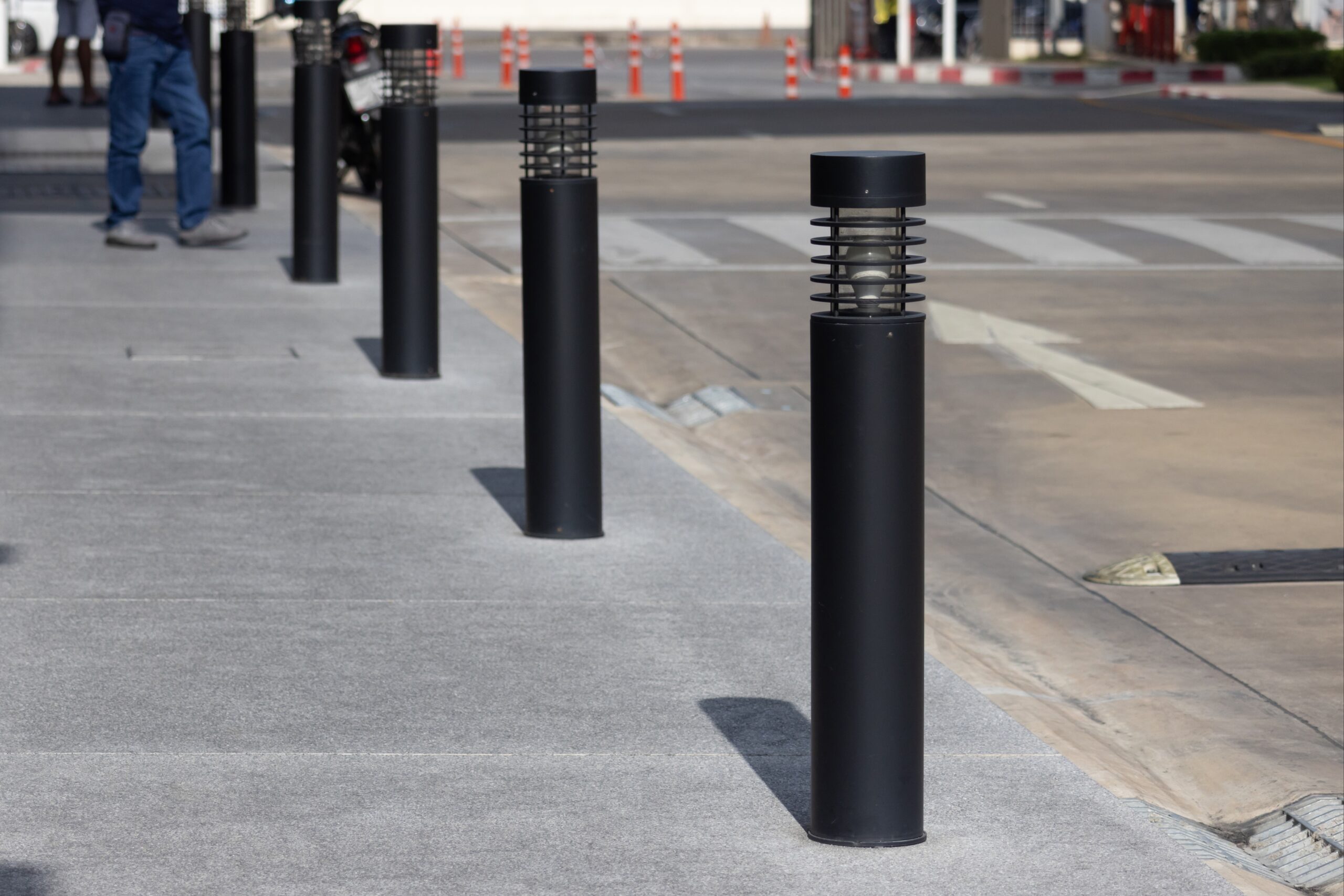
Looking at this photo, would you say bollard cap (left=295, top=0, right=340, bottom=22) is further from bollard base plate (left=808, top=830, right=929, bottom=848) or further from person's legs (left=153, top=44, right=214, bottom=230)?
bollard base plate (left=808, top=830, right=929, bottom=848)

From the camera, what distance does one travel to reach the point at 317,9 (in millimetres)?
10055

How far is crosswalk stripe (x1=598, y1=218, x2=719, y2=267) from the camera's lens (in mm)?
12070

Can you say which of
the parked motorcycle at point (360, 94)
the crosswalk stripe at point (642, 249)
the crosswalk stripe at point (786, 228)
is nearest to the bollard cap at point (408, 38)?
the crosswalk stripe at point (642, 249)

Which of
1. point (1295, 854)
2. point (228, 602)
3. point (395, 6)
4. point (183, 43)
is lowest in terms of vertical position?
point (1295, 854)

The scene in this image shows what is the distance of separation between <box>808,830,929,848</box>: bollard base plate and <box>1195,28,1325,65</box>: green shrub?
31119 millimetres

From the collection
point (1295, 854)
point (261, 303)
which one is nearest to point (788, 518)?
point (1295, 854)

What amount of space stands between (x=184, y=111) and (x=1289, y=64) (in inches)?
944

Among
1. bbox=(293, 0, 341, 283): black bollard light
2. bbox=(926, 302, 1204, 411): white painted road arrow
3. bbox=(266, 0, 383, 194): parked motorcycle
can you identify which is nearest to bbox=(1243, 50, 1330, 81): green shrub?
bbox=(266, 0, 383, 194): parked motorcycle

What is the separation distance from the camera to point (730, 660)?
4.55 m

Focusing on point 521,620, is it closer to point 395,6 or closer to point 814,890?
point 814,890

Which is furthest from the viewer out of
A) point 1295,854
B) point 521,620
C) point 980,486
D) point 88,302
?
point 88,302

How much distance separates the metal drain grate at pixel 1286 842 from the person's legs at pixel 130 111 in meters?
7.75

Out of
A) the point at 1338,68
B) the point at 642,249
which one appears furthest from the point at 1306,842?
the point at 1338,68

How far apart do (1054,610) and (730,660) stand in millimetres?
1584
